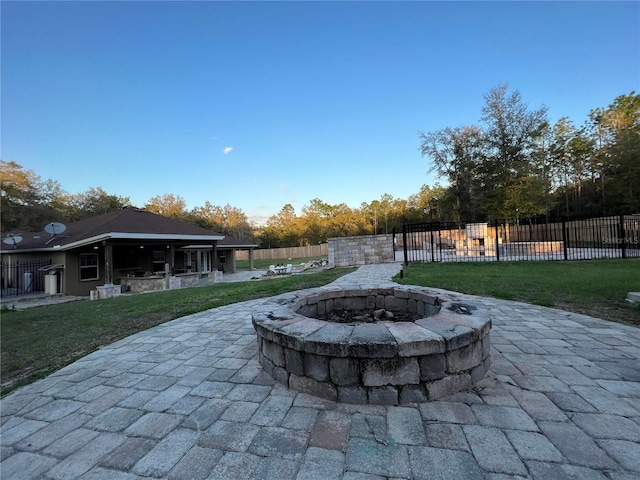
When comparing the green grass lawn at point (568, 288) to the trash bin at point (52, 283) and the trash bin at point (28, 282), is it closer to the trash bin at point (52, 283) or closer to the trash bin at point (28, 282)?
the trash bin at point (52, 283)

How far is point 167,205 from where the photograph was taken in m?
32.4

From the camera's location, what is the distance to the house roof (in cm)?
1063

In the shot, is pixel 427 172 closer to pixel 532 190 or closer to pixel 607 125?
pixel 532 190

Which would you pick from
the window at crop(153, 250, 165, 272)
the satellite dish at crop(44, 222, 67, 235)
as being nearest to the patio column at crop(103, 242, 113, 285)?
the satellite dish at crop(44, 222, 67, 235)

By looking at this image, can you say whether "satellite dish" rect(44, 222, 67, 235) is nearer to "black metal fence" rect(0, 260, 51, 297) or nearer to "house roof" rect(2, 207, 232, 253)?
"house roof" rect(2, 207, 232, 253)

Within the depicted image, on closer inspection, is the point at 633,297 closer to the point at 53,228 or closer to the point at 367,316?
the point at 367,316

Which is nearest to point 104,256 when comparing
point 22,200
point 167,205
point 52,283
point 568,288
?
point 52,283

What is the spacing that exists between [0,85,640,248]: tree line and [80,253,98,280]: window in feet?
36.0

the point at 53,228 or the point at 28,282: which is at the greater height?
the point at 53,228

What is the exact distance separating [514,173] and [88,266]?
24399mm

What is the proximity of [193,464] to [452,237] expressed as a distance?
68.2 feet

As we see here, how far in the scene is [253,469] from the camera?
1.39m

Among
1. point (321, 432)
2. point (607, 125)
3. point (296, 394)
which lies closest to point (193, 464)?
point (321, 432)

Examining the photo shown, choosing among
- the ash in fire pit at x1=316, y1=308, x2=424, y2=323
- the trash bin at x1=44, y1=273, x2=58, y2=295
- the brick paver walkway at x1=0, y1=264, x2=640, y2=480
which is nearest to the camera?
the brick paver walkway at x1=0, y1=264, x2=640, y2=480
